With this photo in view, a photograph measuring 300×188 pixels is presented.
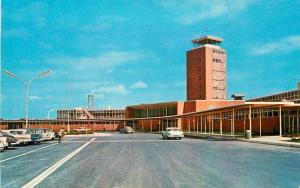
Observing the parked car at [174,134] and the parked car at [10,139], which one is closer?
the parked car at [10,139]

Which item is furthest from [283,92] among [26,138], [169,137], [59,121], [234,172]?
[59,121]

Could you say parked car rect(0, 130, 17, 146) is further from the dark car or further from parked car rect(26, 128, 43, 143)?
parked car rect(26, 128, 43, 143)

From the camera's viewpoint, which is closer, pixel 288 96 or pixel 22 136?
pixel 22 136

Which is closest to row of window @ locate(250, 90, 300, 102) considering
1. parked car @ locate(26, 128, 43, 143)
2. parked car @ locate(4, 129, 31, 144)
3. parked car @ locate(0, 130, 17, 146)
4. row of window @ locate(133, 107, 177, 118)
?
row of window @ locate(133, 107, 177, 118)

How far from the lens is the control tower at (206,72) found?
113062 mm

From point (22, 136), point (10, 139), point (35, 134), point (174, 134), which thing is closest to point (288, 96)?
point (174, 134)

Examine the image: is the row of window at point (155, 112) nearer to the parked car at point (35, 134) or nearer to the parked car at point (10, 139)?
the parked car at point (35, 134)

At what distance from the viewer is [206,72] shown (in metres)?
113

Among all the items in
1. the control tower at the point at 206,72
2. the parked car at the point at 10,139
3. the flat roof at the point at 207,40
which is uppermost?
the flat roof at the point at 207,40

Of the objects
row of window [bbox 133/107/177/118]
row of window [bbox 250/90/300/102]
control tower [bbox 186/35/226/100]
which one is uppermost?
control tower [bbox 186/35/226/100]

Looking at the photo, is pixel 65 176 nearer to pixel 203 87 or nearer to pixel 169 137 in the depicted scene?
pixel 169 137

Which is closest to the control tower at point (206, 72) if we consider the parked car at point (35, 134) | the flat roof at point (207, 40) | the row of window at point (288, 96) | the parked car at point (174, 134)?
the flat roof at point (207, 40)

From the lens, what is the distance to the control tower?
371 feet

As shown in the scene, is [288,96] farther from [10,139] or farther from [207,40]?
[207,40]
